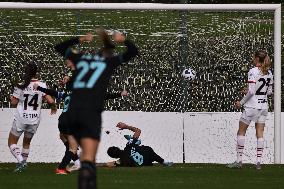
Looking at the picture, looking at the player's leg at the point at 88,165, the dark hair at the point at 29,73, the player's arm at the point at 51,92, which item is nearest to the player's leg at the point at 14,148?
the dark hair at the point at 29,73

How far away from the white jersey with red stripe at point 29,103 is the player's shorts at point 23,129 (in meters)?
0.08

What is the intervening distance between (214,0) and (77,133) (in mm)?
18990

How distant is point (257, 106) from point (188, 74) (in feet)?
8.17

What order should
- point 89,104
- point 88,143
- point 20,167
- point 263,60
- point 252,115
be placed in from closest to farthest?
point 88,143 < point 89,104 < point 20,167 < point 263,60 < point 252,115

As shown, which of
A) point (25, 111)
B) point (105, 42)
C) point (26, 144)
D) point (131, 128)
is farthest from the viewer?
point (131, 128)

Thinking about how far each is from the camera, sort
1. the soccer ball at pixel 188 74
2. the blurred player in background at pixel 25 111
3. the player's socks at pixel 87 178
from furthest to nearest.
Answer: the soccer ball at pixel 188 74 < the blurred player in background at pixel 25 111 < the player's socks at pixel 87 178

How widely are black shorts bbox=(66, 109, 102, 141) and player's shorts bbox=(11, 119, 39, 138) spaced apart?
7.89 m

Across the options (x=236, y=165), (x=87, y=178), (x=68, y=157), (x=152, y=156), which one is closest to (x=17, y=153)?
(x=68, y=157)

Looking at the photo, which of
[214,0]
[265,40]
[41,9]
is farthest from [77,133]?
[214,0]

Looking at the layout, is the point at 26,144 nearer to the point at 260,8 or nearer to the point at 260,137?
the point at 260,137

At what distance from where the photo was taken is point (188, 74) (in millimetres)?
21516

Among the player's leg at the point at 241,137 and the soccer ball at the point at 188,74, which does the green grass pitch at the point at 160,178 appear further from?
the soccer ball at the point at 188,74

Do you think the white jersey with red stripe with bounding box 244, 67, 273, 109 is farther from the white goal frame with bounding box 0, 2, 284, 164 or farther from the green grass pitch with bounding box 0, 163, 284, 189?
the green grass pitch with bounding box 0, 163, 284, 189

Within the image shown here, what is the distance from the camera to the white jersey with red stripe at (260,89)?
63.3 ft
